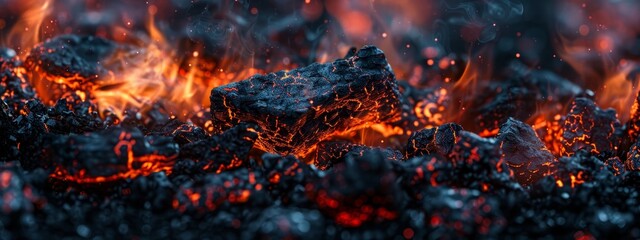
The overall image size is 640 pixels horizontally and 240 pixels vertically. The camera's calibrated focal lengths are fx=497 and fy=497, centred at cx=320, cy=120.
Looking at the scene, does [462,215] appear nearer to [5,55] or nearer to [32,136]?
[32,136]

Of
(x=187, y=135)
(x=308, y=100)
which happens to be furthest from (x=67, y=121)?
(x=308, y=100)

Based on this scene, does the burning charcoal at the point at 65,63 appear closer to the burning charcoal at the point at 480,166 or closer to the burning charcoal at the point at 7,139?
the burning charcoal at the point at 7,139

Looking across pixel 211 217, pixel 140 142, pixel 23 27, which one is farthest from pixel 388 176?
pixel 23 27

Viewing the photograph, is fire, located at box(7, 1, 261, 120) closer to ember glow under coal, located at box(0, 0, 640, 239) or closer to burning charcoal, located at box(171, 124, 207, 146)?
ember glow under coal, located at box(0, 0, 640, 239)

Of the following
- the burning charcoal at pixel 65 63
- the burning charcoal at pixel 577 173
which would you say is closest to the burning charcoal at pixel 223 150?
the burning charcoal at pixel 577 173

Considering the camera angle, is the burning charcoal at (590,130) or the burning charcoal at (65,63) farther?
the burning charcoal at (65,63)

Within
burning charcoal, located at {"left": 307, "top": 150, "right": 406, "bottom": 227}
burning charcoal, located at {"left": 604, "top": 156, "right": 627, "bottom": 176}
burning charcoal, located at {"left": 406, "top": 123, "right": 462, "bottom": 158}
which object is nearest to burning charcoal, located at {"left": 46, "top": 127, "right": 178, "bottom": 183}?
burning charcoal, located at {"left": 307, "top": 150, "right": 406, "bottom": 227}
